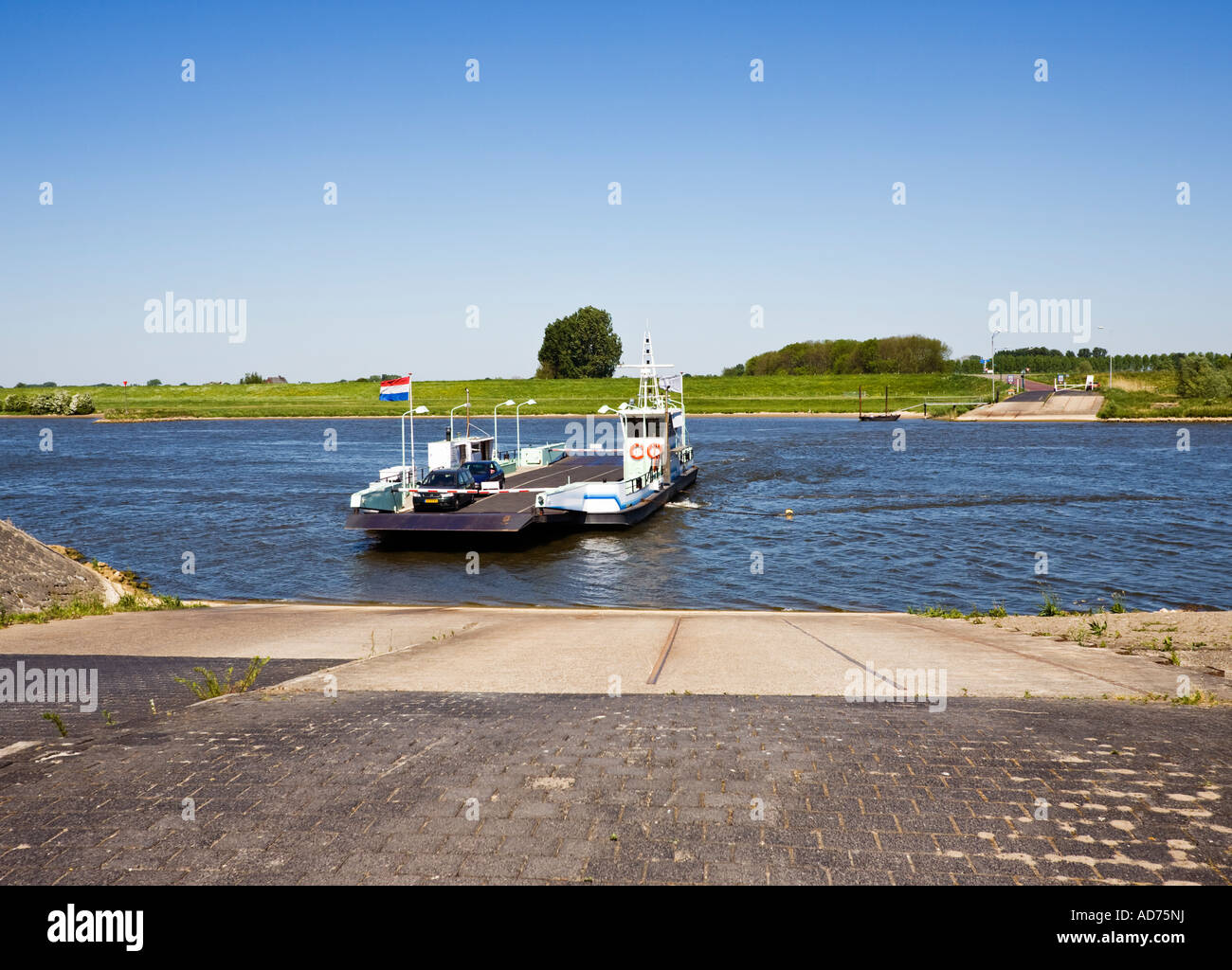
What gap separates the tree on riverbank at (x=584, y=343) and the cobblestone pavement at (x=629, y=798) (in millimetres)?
174650

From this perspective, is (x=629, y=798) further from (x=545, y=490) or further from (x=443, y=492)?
(x=545, y=490)

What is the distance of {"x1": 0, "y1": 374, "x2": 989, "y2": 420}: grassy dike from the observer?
145 metres

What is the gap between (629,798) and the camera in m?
6.25

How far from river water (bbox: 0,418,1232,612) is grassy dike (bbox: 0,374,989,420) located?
70.3 meters

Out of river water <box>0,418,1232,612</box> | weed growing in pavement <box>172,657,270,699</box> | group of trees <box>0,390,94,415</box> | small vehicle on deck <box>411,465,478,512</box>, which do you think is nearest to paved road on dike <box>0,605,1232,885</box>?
weed growing in pavement <box>172,657,270,699</box>

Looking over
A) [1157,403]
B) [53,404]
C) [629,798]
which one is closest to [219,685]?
[629,798]

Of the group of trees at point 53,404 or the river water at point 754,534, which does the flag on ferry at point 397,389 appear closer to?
the river water at point 754,534

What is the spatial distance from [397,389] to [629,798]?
28.2 metres

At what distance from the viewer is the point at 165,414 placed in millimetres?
147000

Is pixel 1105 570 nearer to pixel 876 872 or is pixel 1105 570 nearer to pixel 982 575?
pixel 982 575

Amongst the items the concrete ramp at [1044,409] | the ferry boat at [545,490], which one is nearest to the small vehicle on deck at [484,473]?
the ferry boat at [545,490]

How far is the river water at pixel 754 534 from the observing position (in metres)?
25.0

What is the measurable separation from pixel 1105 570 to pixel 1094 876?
25.0 m
